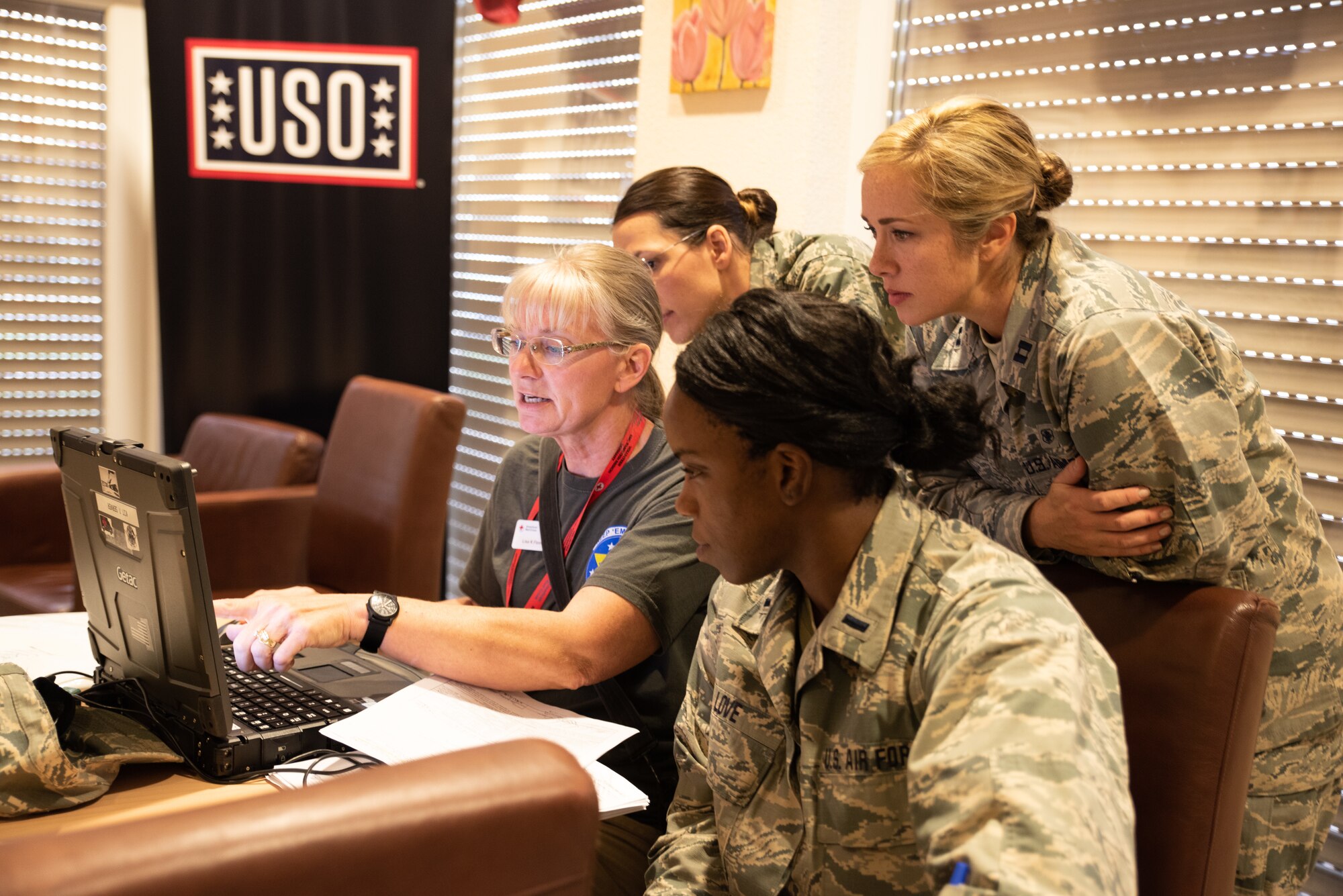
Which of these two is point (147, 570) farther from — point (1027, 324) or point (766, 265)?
point (766, 265)

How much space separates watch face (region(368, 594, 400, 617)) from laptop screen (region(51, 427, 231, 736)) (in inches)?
11.7

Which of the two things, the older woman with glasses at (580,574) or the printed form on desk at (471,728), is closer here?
the printed form on desk at (471,728)

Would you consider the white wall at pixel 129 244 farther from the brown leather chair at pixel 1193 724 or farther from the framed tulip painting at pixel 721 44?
the brown leather chair at pixel 1193 724

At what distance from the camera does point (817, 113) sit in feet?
9.43

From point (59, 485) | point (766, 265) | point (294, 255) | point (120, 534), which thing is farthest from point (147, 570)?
point (294, 255)

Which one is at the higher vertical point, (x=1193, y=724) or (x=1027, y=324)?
(x=1027, y=324)

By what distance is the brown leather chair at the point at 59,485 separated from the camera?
3.20 metres

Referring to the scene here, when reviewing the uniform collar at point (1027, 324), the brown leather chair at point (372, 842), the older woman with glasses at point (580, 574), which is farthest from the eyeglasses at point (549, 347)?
the brown leather chair at point (372, 842)

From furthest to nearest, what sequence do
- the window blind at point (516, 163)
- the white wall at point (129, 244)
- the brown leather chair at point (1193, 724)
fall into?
the white wall at point (129, 244) < the window blind at point (516, 163) < the brown leather chair at point (1193, 724)

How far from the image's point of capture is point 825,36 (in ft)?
9.33

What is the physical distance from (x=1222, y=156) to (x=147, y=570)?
2095 mm

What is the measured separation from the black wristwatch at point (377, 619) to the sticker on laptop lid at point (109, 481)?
390 millimetres

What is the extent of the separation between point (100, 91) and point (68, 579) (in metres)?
2.11

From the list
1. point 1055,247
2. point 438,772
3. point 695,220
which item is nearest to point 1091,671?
point 438,772
